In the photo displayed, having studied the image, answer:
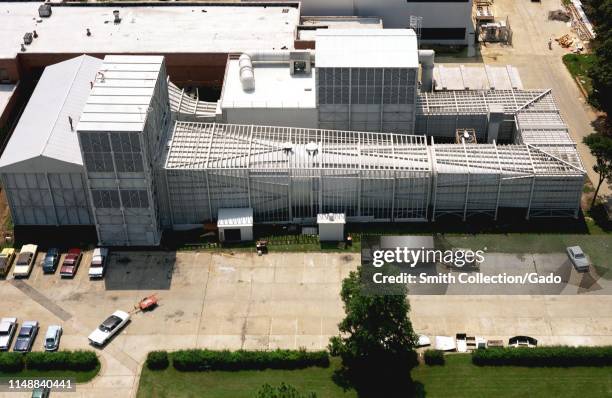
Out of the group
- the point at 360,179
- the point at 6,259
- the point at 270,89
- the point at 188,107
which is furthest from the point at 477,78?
the point at 6,259

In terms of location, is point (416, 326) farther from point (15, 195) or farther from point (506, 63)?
point (506, 63)

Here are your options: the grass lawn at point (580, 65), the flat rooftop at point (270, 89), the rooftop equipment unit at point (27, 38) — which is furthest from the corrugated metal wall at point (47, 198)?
the grass lawn at point (580, 65)

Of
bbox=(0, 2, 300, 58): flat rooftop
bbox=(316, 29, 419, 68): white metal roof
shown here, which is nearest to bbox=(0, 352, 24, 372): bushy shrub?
bbox=(316, 29, 419, 68): white metal roof

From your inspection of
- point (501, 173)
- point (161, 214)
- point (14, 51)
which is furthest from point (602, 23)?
point (14, 51)

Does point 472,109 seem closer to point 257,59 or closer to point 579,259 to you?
point 579,259

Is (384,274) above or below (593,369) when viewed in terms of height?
above
